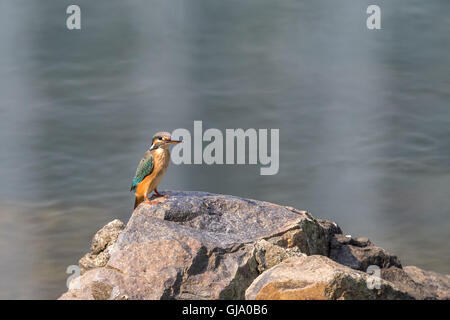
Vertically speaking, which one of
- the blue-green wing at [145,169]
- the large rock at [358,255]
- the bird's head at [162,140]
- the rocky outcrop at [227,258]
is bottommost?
the large rock at [358,255]

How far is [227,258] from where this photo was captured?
7.29m

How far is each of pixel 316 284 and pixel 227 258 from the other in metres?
1.26

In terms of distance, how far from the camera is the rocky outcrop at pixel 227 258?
21.2 ft

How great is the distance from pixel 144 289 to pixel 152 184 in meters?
1.56

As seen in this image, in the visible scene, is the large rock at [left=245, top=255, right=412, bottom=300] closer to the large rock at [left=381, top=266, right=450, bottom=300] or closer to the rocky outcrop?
the rocky outcrop

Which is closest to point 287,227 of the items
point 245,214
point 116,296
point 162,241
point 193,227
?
point 245,214

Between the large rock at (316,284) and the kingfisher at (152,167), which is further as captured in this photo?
the kingfisher at (152,167)

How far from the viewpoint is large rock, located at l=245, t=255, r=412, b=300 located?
20.6ft

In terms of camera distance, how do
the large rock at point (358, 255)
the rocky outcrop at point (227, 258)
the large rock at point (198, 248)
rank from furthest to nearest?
the large rock at point (358, 255)
the large rock at point (198, 248)
the rocky outcrop at point (227, 258)

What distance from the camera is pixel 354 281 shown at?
20.8ft

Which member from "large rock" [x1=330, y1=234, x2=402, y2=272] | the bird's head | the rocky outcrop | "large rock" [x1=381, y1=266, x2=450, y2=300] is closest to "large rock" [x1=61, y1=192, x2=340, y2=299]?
the rocky outcrop

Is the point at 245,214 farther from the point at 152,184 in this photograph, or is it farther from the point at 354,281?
the point at 354,281

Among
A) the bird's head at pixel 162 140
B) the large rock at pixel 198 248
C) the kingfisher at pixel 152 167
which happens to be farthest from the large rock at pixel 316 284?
the bird's head at pixel 162 140

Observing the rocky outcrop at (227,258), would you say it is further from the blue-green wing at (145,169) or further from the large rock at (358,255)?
the blue-green wing at (145,169)
